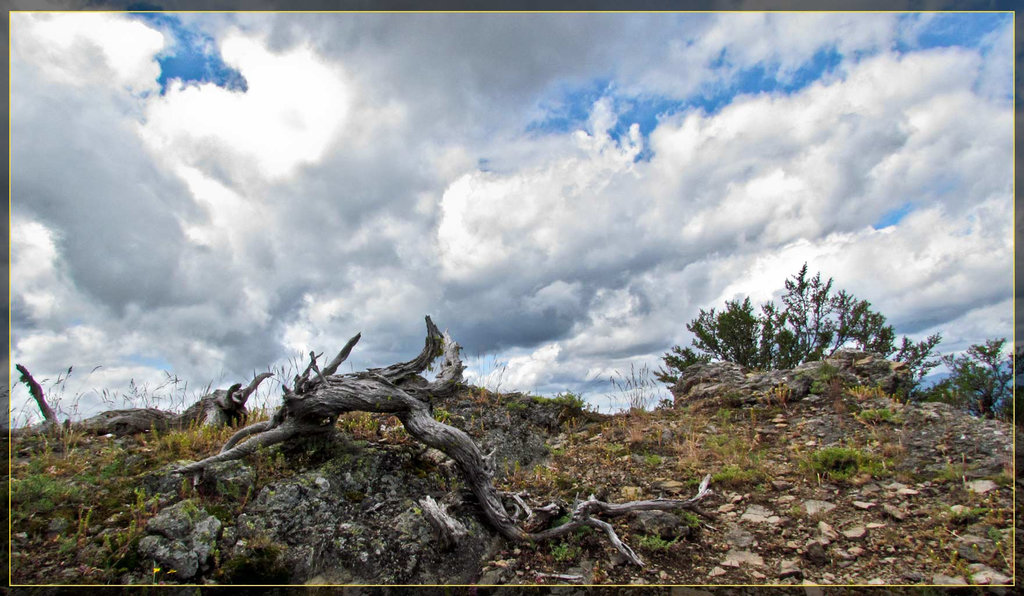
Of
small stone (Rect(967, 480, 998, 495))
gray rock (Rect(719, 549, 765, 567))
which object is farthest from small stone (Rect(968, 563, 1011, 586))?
gray rock (Rect(719, 549, 765, 567))

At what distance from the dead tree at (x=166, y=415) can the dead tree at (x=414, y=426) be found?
205 cm

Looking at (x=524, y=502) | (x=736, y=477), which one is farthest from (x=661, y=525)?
(x=736, y=477)

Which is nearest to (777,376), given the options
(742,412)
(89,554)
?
(742,412)

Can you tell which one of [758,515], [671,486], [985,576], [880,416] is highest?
[880,416]

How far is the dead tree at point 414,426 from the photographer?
608 centimetres

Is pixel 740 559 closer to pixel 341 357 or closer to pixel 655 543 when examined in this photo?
pixel 655 543

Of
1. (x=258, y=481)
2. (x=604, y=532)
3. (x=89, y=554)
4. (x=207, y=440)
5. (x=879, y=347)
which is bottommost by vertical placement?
(x=604, y=532)

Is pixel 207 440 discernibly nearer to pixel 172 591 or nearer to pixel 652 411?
pixel 172 591

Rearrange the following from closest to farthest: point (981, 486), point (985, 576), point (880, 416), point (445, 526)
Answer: point (985, 576) → point (445, 526) → point (981, 486) → point (880, 416)

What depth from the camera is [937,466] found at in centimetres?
729

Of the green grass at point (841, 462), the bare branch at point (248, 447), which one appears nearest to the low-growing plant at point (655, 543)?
the green grass at point (841, 462)

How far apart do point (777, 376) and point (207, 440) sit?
1288 centimetres

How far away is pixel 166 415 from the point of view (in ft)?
30.9

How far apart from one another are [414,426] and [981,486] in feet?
25.9
